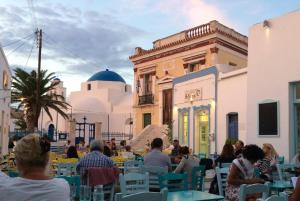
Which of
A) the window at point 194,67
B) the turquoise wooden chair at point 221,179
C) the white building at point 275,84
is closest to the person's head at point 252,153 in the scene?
the turquoise wooden chair at point 221,179

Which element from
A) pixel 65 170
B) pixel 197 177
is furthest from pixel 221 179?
pixel 65 170

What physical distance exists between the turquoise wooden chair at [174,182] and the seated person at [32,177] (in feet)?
12.1

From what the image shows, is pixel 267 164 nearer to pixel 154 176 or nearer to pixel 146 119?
pixel 154 176

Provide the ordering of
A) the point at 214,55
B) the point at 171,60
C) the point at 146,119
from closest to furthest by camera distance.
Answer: the point at 214,55, the point at 171,60, the point at 146,119

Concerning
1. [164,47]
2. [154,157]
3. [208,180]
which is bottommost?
[208,180]

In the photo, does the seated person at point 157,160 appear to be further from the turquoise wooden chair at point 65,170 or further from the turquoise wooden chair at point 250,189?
the turquoise wooden chair at point 250,189

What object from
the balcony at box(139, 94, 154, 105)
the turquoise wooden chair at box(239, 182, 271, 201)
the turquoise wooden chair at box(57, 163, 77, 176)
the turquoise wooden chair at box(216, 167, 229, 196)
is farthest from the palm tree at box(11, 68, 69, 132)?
the turquoise wooden chair at box(239, 182, 271, 201)

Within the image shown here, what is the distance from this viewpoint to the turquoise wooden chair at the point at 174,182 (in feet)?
22.3

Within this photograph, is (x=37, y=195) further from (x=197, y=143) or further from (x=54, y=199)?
(x=197, y=143)

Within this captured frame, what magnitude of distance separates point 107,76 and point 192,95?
36368 mm

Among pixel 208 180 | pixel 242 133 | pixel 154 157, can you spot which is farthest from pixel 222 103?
pixel 154 157

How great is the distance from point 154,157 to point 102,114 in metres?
44.4

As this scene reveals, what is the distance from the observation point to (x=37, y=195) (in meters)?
3.14

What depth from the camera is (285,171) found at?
29.6 feet
